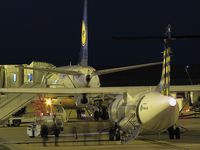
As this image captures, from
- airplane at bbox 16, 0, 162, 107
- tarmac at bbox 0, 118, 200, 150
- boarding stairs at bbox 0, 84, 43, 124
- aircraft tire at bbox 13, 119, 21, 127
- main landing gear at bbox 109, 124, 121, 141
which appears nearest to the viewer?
tarmac at bbox 0, 118, 200, 150

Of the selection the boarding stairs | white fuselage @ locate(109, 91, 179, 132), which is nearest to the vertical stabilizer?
white fuselage @ locate(109, 91, 179, 132)

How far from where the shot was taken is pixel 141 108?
2694 cm

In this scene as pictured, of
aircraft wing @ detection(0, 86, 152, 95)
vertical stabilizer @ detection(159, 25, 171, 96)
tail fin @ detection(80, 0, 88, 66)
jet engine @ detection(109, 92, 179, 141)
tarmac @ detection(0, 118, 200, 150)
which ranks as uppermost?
tail fin @ detection(80, 0, 88, 66)

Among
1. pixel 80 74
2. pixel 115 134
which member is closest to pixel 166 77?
pixel 115 134

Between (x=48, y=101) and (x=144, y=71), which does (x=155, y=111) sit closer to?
(x=48, y=101)

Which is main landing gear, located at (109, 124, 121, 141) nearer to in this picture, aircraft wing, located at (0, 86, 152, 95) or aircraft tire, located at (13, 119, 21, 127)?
aircraft wing, located at (0, 86, 152, 95)

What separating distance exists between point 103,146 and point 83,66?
27.4m

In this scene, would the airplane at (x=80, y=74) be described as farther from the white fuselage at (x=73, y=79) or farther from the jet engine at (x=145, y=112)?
the jet engine at (x=145, y=112)

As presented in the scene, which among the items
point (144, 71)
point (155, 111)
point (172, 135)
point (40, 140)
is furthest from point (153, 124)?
point (144, 71)

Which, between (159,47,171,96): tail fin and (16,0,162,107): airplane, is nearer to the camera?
(159,47,171,96): tail fin

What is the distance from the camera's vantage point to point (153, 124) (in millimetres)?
26438

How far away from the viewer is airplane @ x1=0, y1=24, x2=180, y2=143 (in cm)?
2564

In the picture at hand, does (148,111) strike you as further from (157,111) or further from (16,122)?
(16,122)

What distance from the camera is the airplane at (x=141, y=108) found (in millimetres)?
25641
